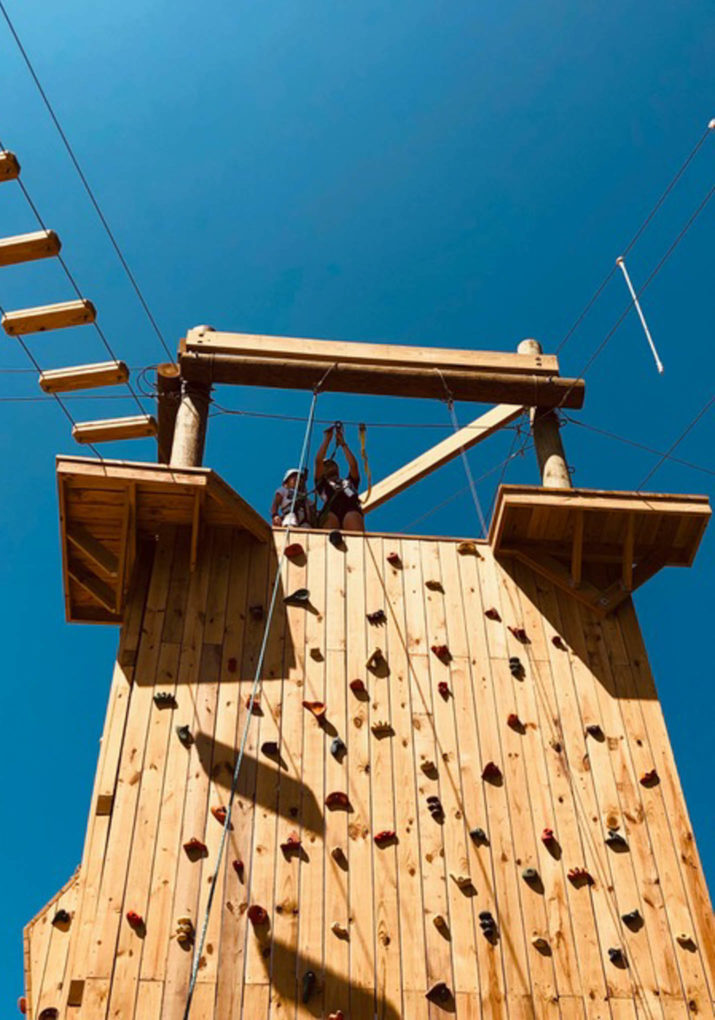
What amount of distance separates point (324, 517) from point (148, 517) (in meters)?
1.92

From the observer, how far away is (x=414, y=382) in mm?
6781

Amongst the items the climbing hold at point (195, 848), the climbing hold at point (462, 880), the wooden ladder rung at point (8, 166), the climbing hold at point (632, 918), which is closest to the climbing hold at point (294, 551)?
the climbing hold at point (195, 848)

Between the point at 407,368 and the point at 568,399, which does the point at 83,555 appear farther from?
the point at 568,399

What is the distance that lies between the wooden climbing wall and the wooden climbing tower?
12 mm

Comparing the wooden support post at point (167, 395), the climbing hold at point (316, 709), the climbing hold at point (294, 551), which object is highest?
the wooden support post at point (167, 395)

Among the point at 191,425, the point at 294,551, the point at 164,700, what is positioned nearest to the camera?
the point at 164,700

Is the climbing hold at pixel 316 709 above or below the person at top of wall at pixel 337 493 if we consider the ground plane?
below

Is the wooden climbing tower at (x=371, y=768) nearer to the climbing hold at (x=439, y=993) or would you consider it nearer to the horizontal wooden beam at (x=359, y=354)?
the climbing hold at (x=439, y=993)

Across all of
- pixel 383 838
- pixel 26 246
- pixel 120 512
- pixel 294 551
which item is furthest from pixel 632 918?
pixel 26 246

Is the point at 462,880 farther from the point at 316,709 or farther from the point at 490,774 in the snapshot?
the point at 316,709

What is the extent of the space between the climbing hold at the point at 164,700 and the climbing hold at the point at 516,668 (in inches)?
75.9

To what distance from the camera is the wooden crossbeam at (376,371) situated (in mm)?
6660

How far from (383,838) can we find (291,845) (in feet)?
1.50

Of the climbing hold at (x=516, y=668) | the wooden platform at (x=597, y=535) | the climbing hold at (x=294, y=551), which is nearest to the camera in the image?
the climbing hold at (x=516, y=668)
